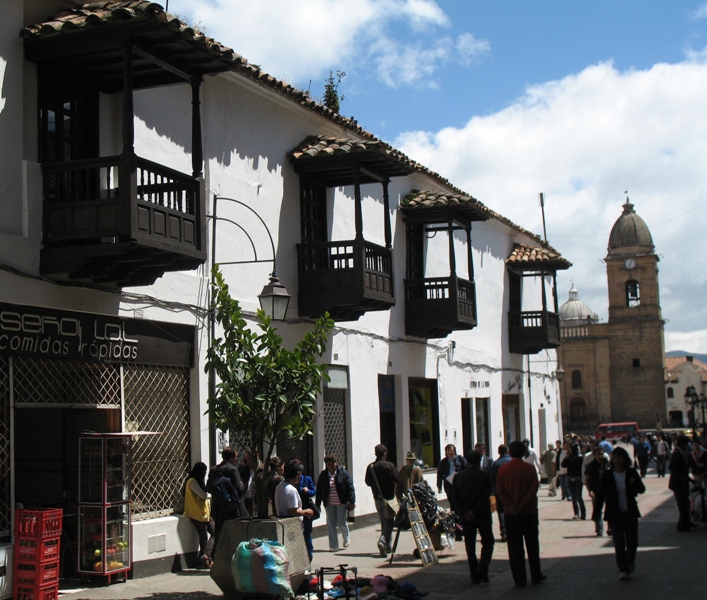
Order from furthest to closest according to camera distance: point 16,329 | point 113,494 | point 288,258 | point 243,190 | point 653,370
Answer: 1. point 653,370
2. point 288,258
3. point 243,190
4. point 113,494
5. point 16,329

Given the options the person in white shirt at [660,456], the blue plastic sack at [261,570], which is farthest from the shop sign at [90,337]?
the person in white shirt at [660,456]

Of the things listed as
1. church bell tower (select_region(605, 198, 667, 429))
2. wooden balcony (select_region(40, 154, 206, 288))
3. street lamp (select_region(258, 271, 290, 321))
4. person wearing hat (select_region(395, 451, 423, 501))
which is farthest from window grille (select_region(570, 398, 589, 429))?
wooden balcony (select_region(40, 154, 206, 288))

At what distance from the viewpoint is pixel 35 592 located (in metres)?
10.1

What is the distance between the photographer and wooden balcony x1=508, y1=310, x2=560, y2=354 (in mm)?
28562

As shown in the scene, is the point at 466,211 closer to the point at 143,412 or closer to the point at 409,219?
the point at 409,219

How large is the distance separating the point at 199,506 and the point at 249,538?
3043 millimetres

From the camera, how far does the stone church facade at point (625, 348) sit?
251 feet

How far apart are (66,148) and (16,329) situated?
250cm

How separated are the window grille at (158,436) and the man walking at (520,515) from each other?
14.9 feet

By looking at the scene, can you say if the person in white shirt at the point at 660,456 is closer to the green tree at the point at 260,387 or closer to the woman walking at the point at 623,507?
the woman walking at the point at 623,507

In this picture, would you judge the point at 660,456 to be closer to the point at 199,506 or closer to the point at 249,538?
the point at 199,506

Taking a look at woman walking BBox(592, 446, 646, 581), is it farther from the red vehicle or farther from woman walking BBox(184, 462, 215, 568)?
the red vehicle

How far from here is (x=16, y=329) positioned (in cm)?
1053

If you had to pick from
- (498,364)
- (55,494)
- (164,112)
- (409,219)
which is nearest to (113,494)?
(55,494)
